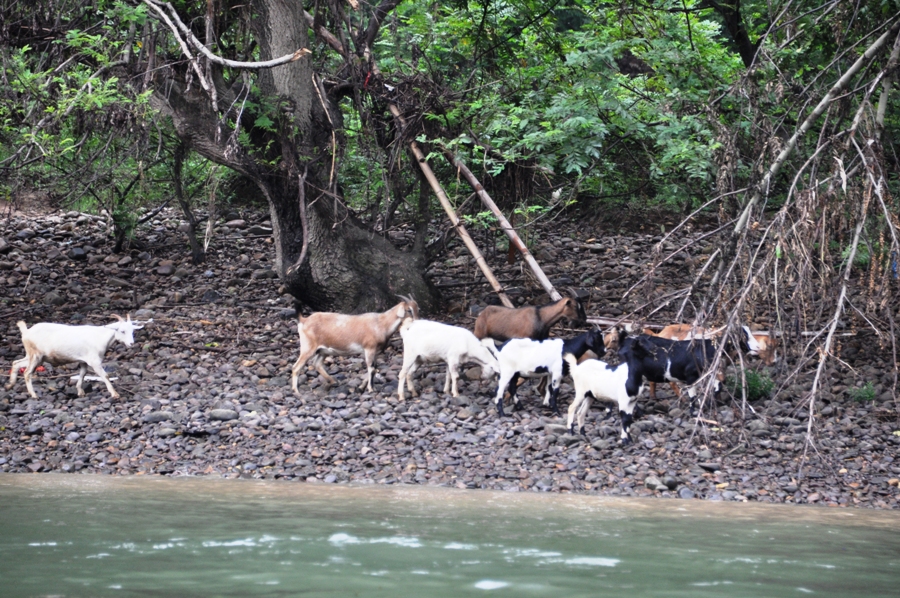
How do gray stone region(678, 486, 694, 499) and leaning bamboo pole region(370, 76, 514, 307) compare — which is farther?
leaning bamboo pole region(370, 76, 514, 307)

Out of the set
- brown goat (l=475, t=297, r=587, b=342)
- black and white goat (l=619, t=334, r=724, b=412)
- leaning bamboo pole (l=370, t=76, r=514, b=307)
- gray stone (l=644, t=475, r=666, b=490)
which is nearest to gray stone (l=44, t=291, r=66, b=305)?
leaning bamboo pole (l=370, t=76, r=514, b=307)

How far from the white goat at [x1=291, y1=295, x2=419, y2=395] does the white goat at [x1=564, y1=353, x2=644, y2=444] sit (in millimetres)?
2731

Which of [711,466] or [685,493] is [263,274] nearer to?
[711,466]

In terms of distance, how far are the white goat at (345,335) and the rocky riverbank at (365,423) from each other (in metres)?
0.45

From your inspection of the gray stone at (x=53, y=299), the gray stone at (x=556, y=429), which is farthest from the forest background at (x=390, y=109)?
the gray stone at (x=556, y=429)

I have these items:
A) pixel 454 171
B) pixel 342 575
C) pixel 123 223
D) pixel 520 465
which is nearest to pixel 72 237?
pixel 123 223

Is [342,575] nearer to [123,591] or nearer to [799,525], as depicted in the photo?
[123,591]

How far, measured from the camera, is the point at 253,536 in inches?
220

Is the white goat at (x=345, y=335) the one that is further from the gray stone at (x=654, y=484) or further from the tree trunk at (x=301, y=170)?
the gray stone at (x=654, y=484)

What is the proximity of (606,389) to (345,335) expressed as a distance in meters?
3.62

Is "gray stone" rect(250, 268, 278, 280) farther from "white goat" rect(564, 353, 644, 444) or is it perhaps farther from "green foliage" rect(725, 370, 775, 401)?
"green foliage" rect(725, 370, 775, 401)

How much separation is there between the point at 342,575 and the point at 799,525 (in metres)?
3.63

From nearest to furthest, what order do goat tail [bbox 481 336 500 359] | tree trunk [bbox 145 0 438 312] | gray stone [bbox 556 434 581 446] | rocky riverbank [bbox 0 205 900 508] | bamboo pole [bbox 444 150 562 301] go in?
rocky riverbank [bbox 0 205 900 508]
gray stone [bbox 556 434 581 446]
goat tail [bbox 481 336 500 359]
bamboo pole [bbox 444 150 562 301]
tree trunk [bbox 145 0 438 312]

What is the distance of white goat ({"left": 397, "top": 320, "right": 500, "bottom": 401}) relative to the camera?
441 inches
